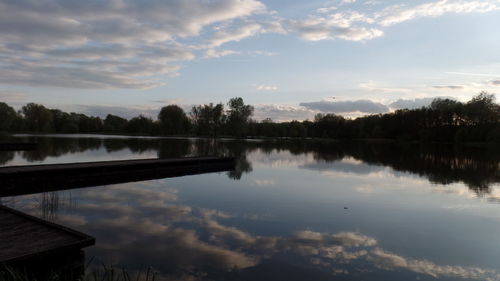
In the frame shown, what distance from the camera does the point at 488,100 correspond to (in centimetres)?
8800

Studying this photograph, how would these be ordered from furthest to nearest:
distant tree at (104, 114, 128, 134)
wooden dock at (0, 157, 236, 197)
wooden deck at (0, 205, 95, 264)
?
distant tree at (104, 114, 128, 134), wooden dock at (0, 157, 236, 197), wooden deck at (0, 205, 95, 264)

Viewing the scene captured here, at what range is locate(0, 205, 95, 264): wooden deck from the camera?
5648mm

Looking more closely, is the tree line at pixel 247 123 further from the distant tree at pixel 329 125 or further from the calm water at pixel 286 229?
the calm water at pixel 286 229

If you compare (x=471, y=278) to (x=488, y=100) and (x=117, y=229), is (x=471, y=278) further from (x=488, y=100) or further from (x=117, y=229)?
(x=488, y=100)

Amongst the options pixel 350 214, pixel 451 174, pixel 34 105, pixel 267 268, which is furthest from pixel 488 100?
pixel 34 105

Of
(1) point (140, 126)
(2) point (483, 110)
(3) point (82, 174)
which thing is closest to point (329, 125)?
(2) point (483, 110)

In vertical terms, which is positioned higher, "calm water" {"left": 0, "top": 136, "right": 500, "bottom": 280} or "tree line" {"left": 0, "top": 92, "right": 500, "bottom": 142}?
"tree line" {"left": 0, "top": 92, "right": 500, "bottom": 142}

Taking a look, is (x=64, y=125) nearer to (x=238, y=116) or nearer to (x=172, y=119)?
(x=172, y=119)

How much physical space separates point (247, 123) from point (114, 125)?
2301 inches

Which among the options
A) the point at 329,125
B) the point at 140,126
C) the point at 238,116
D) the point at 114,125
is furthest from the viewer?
the point at 329,125

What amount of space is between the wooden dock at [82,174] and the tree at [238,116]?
79.0 metres

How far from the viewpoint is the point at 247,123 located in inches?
4200

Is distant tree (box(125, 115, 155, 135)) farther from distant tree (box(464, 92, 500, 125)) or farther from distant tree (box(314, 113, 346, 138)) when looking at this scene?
distant tree (box(464, 92, 500, 125))

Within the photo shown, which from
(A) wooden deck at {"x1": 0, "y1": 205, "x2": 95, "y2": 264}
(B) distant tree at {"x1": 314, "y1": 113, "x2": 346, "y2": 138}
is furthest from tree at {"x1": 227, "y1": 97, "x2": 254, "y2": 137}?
(A) wooden deck at {"x1": 0, "y1": 205, "x2": 95, "y2": 264}
